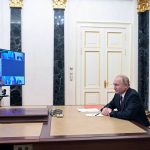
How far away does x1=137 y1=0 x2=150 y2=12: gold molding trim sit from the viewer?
592cm

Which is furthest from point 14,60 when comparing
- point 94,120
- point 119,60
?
point 119,60

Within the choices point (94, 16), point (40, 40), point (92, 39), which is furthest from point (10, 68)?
point (94, 16)

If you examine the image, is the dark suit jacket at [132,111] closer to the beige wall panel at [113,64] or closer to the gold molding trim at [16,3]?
the beige wall panel at [113,64]

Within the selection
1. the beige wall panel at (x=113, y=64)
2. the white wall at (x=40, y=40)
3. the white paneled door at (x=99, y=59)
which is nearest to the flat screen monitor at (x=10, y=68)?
the white wall at (x=40, y=40)

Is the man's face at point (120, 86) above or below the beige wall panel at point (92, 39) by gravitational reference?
below

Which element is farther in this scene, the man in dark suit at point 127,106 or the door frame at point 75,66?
the door frame at point 75,66

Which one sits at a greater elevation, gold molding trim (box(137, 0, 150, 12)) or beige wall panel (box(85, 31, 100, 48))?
gold molding trim (box(137, 0, 150, 12))

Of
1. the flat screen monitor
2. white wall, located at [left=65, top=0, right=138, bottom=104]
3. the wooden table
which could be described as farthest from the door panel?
the wooden table

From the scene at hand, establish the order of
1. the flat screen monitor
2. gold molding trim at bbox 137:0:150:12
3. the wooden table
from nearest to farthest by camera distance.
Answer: the wooden table
the flat screen monitor
gold molding trim at bbox 137:0:150:12

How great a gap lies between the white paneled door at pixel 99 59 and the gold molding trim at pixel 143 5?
45 cm

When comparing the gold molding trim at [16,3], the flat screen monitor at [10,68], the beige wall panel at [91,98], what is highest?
the gold molding trim at [16,3]

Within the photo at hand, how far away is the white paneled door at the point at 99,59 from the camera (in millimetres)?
6078

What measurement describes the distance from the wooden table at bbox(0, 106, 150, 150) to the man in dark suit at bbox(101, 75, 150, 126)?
0.44 m

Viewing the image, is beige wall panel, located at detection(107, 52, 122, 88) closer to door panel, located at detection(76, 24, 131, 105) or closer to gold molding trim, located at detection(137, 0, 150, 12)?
door panel, located at detection(76, 24, 131, 105)
